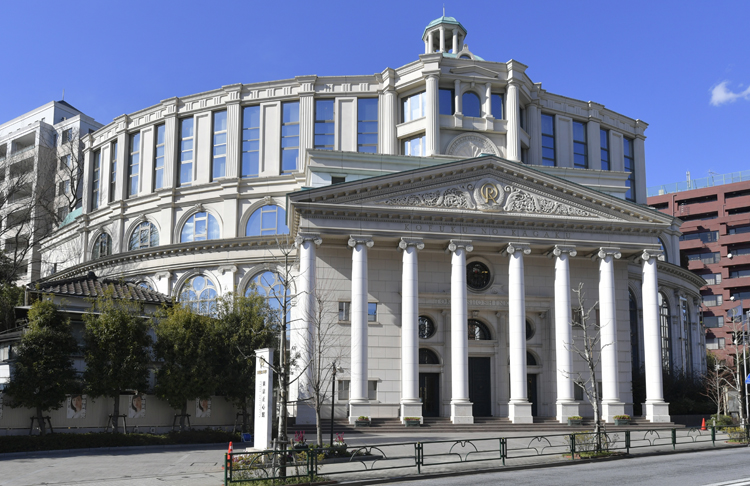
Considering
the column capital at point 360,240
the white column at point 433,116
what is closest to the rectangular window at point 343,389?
the column capital at point 360,240

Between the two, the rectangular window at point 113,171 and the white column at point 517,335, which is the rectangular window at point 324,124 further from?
the white column at point 517,335

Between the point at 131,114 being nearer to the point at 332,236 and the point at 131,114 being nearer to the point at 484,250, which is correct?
the point at 332,236

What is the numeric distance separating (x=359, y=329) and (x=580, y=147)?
1347 inches

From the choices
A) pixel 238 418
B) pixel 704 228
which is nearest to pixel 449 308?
pixel 238 418

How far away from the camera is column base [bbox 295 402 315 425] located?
1559 inches

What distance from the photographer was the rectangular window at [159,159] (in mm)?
65000

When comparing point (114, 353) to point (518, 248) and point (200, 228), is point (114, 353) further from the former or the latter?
point (200, 228)

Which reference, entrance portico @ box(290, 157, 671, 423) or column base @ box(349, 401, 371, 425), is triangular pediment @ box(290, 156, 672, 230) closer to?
entrance portico @ box(290, 157, 671, 423)

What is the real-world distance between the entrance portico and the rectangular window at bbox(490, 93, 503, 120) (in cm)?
1680

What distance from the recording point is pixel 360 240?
141 feet

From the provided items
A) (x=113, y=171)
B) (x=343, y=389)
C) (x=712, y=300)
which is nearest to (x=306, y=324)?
(x=343, y=389)

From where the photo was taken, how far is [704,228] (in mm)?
119125

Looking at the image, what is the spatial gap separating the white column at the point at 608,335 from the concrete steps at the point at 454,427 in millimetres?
1343

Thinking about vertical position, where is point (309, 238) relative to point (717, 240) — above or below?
below
